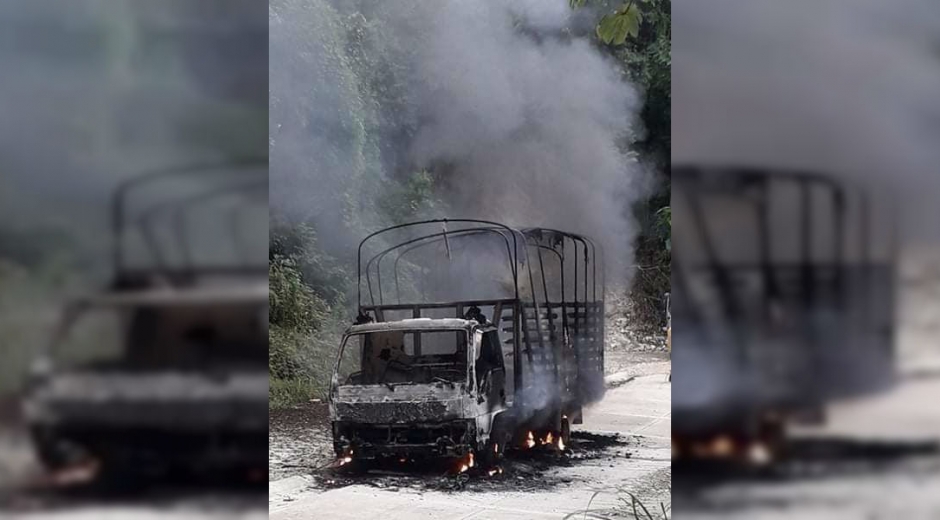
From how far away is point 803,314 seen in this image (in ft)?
4.93

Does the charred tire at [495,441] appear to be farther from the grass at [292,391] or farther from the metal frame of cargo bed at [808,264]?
the metal frame of cargo bed at [808,264]

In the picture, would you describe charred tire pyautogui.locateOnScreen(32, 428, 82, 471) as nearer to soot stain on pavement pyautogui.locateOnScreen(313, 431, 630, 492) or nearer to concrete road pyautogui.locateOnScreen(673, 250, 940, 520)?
concrete road pyautogui.locateOnScreen(673, 250, 940, 520)

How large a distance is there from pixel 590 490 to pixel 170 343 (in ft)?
9.89

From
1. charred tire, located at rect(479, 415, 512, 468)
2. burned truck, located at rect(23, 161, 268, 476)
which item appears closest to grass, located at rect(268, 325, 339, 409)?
charred tire, located at rect(479, 415, 512, 468)

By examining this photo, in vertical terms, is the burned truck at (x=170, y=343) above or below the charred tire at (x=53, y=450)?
above

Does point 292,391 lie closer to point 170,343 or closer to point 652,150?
point 652,150

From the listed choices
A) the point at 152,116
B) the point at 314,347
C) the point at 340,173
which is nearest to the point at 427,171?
the point at 340,173

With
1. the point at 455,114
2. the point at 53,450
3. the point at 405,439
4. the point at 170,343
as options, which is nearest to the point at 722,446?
the point at 170,343

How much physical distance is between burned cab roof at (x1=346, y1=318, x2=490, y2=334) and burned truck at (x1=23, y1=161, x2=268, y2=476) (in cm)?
259

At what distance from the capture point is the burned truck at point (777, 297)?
4.89 ft

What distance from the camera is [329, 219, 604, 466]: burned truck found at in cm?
455

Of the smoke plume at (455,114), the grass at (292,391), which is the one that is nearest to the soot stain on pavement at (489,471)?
the grass at (292,391)

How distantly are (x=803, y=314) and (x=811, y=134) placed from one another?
0.32 m

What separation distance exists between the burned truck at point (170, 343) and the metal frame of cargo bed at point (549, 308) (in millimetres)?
2622
